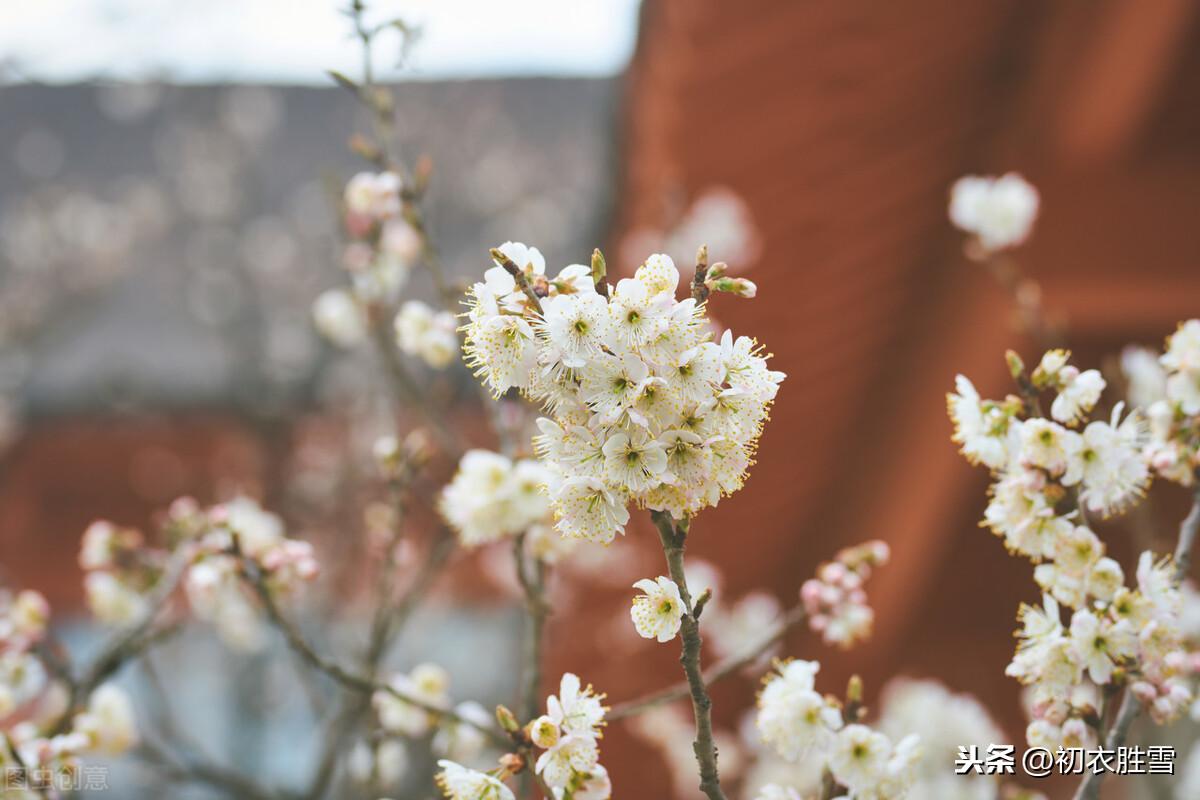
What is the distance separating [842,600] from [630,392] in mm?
609

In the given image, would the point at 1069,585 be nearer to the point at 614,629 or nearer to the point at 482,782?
the point at 482,782

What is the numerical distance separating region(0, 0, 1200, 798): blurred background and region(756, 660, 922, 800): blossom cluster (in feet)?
2.39

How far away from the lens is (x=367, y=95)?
1451 mm

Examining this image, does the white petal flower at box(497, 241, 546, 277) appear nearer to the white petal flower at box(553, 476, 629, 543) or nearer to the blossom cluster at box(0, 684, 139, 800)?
the white petal flower at box(553, 476, 629, 543)

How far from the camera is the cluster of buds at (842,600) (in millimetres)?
1271

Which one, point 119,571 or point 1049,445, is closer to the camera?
point 1049,445

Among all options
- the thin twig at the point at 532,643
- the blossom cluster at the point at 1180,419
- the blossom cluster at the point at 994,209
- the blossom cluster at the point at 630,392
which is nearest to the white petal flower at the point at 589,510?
the blossom cluster at the point at 630,392

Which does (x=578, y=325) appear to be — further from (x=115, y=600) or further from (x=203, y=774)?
(x=115, y=600)

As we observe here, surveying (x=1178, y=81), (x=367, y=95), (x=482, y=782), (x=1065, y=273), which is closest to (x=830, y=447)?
(x=1065, y=273)

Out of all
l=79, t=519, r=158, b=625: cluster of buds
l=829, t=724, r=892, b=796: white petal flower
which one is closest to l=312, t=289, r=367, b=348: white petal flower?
l=79, t=519, r=158, b=625: cluster of buds

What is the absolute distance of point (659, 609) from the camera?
88cm

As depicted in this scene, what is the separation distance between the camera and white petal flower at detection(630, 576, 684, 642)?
0.87m

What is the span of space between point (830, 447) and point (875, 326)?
21.7 inches

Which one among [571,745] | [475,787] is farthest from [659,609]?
[475,787]
